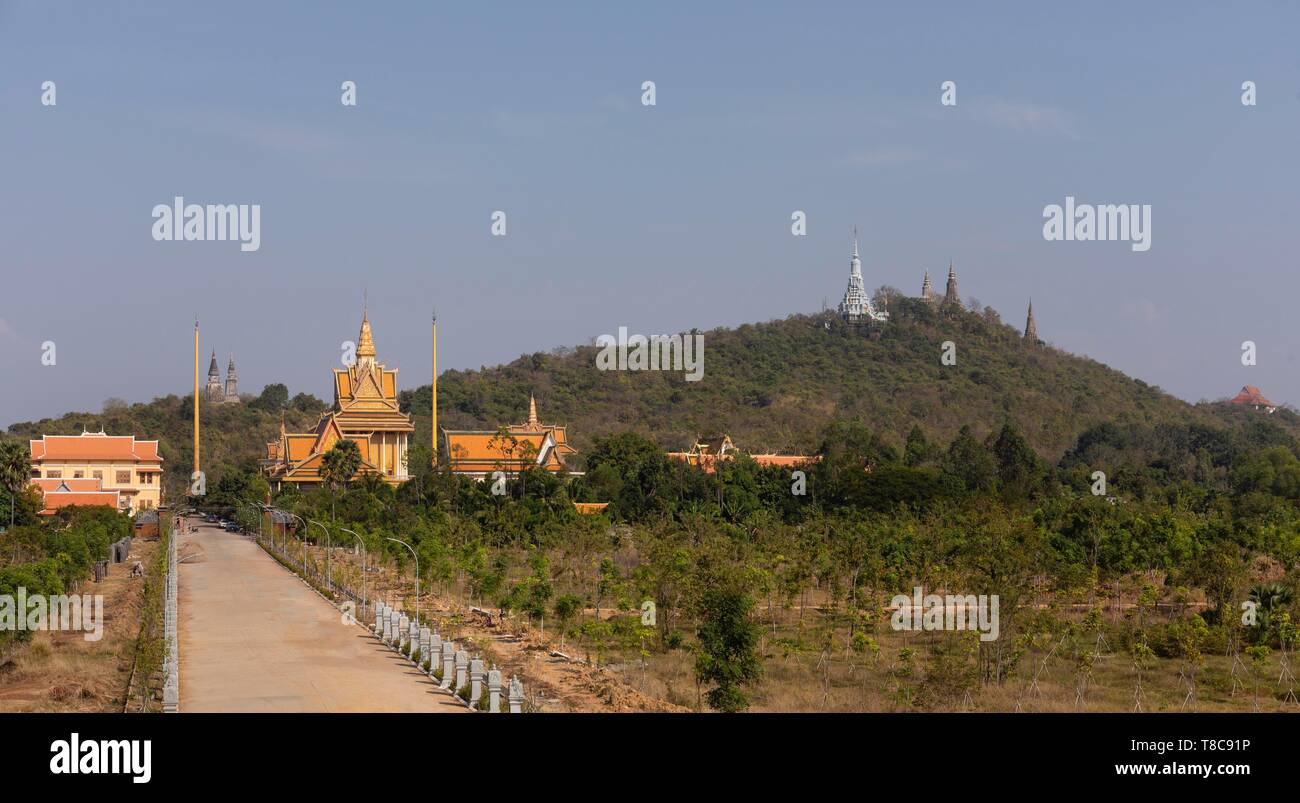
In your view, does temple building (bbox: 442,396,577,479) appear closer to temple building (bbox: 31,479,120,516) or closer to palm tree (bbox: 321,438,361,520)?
palm tree (bbox: 321,438,361,520)

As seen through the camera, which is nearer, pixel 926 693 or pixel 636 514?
pixel 926 693

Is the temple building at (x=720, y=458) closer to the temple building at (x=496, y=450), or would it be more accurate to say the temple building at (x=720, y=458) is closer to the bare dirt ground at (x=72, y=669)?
the temple building at (x=496, y=450)

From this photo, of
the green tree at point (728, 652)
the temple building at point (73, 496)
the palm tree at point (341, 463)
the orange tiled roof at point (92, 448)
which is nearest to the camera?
the green tree at point (728, 652)

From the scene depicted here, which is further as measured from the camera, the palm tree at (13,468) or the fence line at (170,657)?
the palm tree at (13,468)

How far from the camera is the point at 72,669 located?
3095cm

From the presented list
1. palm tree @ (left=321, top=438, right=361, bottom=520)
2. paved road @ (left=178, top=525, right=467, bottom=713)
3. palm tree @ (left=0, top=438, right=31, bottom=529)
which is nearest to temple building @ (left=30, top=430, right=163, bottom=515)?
palm tree @ (left=321, top=438, right=361, bottom=520)

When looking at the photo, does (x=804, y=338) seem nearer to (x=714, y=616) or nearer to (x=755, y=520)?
(x=755, y=520)

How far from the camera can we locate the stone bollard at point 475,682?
25234 mm

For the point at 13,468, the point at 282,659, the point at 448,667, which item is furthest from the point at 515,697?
the point at 13,468

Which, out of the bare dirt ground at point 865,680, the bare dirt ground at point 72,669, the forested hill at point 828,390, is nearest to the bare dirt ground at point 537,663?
the bare dirt ground at point 865,680

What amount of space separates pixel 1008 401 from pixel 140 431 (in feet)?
237

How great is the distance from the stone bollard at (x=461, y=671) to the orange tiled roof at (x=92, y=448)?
6805 centimetres

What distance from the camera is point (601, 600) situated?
145 ft
